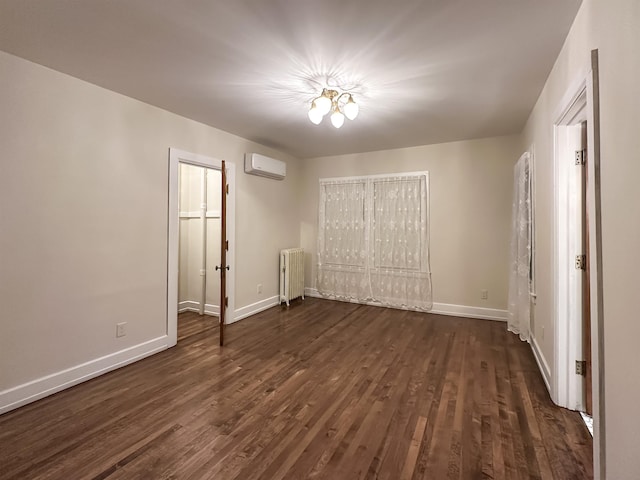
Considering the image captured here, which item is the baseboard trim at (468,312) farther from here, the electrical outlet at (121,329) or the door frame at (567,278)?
the electrical outlet at (121,329)

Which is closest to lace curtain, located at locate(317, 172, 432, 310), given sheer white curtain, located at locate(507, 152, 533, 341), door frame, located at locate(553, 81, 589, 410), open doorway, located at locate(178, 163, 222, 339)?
sheer white curtain, located at locate(507, 152, 533, 341)

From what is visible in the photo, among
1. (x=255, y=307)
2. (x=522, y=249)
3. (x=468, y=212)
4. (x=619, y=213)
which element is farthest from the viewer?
(x=255, y=307)

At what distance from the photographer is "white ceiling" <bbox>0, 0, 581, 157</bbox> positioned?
1.70 metres

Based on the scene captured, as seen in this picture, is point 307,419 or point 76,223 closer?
point 307,419

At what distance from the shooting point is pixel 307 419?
6.76 feet

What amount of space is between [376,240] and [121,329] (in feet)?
11.8

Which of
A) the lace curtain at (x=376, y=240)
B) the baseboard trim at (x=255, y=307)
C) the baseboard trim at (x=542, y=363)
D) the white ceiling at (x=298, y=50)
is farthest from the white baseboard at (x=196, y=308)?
the baseboard trim at (x=542, y=363)

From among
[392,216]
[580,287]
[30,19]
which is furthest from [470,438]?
[30,19]

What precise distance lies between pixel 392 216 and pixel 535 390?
115 inches

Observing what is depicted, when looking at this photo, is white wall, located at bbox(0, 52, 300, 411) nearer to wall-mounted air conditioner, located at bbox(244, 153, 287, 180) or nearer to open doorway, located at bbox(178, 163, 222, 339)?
wall-mounted air conditioner, located at bbox(244, 153, 287, 180)

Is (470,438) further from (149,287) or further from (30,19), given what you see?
(30,19)

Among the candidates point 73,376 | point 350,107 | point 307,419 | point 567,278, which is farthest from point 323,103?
point 73,376

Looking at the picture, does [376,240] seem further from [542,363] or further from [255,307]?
[542,363]

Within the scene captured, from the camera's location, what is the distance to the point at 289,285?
5051 mm
